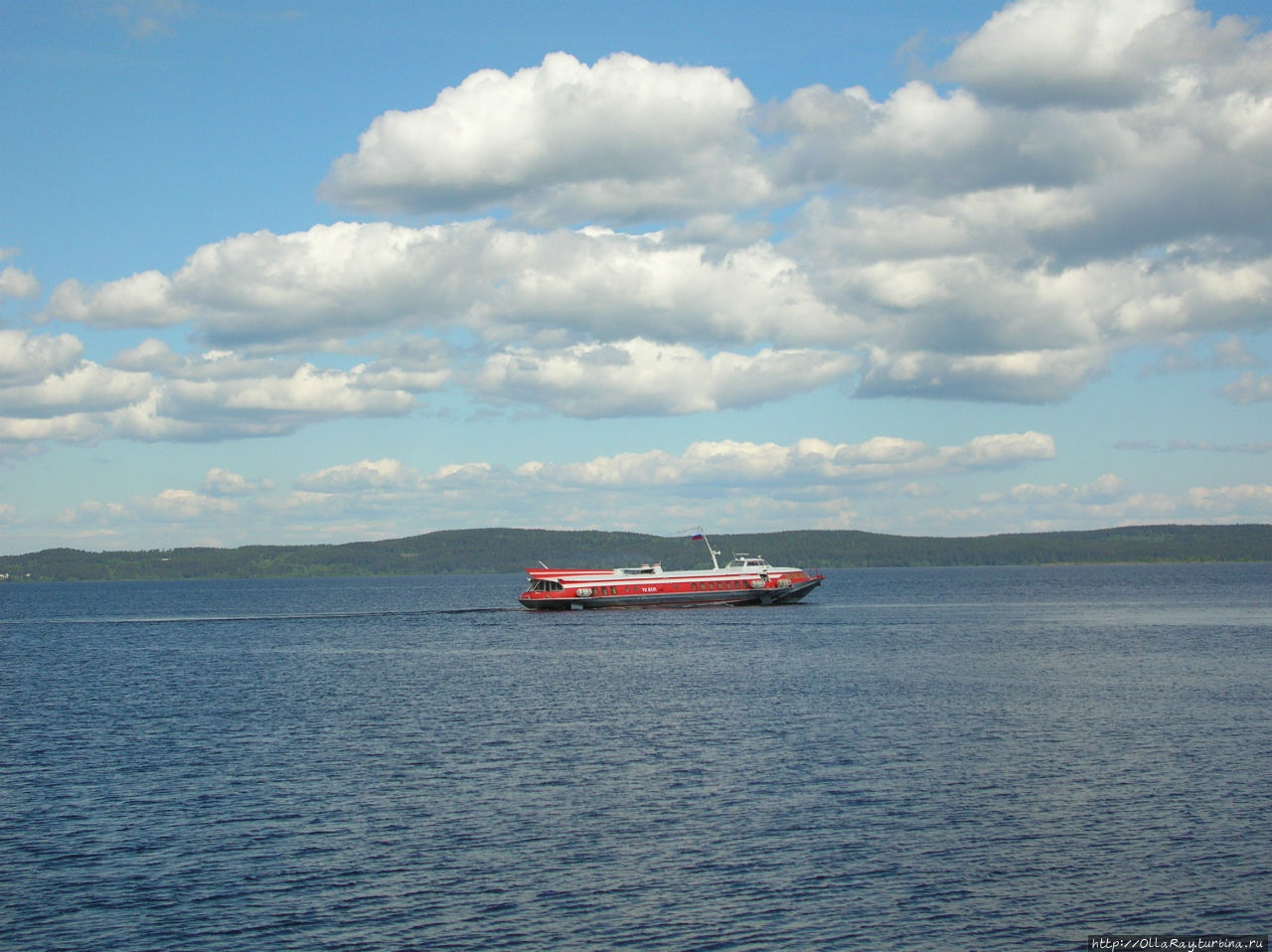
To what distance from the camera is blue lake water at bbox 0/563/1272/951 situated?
119 ft

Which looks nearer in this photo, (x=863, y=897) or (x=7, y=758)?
(x=863, y=897)

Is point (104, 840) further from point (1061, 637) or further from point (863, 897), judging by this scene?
point (1061, 637)

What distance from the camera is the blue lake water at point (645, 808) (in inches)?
1428

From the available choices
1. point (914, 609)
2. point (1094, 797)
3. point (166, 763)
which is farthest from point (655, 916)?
point (914, 609)

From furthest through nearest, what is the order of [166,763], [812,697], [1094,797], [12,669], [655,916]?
[12,669] → [812,697] → [166,763] → [1094,797] → [655,916]

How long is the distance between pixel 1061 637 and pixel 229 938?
115 m

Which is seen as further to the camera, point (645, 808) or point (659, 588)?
point (659, 588)

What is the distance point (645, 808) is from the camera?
4928cm

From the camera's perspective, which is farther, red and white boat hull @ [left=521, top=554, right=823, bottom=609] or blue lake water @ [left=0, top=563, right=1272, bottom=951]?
red and white boat hull @ [left=521, top=554, right=823, bottom=609]

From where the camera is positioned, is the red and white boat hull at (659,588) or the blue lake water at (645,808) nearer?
the blue lake water at (645,808)

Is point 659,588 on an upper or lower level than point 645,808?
upper

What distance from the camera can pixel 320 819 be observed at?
159 ft

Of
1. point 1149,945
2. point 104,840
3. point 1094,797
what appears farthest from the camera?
point 1094,797

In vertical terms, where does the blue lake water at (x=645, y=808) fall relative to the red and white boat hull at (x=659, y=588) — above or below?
below
